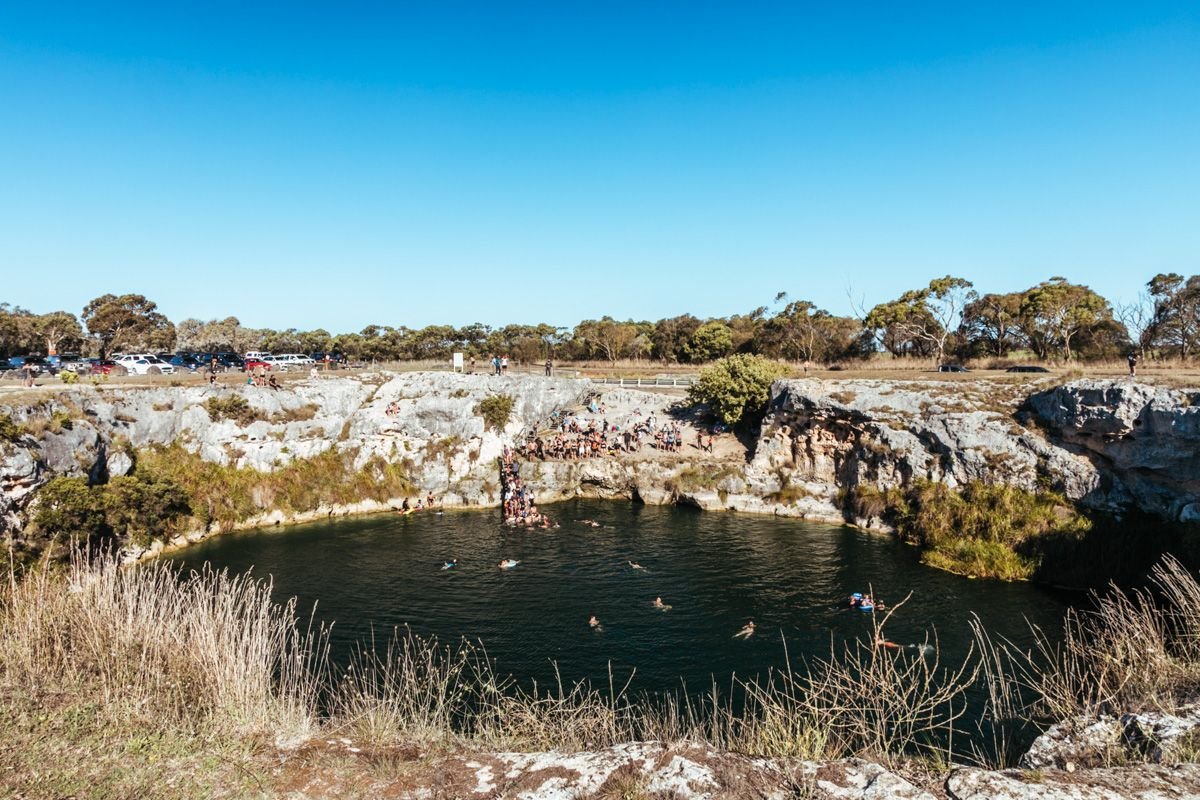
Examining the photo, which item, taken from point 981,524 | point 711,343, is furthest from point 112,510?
point 711,343

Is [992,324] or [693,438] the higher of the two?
[992,324]

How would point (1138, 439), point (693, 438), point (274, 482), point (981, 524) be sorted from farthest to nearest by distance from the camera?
point (693, 438), point (274, 482), point (981, 524), point (1138, 439)

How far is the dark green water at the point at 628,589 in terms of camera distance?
84.2ft

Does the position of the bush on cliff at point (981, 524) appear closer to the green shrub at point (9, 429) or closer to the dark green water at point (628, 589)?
the dark green water at point (628, 589)

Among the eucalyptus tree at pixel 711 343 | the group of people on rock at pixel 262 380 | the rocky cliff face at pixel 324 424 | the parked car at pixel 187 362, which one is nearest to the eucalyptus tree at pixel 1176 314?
the eucalyptus tree at pixel 711 343

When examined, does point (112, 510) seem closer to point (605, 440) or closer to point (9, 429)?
point (9, 429)

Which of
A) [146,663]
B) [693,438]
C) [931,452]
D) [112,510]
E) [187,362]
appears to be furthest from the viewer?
[187,362]

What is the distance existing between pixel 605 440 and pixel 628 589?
23055 millimetres

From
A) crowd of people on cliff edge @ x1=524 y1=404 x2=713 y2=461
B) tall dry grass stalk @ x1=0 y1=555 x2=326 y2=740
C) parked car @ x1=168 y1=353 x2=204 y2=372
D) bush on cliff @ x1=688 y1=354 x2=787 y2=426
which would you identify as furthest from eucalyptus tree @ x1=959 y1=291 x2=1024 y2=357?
parked car @ x1=168 y1=353 x2=204 y2=372

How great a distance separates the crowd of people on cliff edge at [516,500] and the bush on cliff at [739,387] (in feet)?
56.4

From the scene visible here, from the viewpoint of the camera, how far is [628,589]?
31891 mm

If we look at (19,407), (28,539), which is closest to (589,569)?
(28,539)

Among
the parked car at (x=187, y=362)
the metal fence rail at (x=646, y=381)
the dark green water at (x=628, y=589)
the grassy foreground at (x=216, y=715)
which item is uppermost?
the parked car at (x=187, y=362)

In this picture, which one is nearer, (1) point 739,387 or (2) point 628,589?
(2) point 628,589
